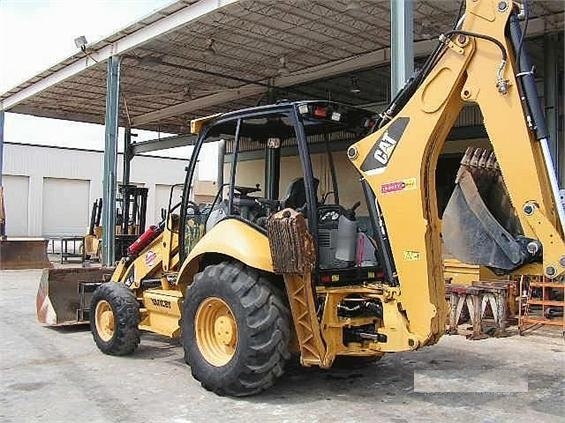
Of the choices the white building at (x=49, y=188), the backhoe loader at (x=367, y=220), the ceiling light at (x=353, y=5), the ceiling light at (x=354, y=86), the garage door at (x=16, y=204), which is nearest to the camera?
the backhoe loader at (x=367, y=220)

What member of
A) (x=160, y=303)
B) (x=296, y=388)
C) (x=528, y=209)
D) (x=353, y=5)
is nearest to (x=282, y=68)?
(x=353, y=5)

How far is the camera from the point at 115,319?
22.4 ft

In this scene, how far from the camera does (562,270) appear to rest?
396 centimetres

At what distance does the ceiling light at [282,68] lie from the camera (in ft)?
46.0

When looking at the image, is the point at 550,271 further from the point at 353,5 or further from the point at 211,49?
the point at 211,49

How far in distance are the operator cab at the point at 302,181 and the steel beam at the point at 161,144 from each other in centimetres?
1623

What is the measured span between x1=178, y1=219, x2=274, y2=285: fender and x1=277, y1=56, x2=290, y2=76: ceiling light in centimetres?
896

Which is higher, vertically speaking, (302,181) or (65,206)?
(65,206)

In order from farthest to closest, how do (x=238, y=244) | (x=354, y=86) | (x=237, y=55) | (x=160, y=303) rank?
1. (x=354, y=86)
2. (x=237, y=55)
3. (x=160, y=303)
4. (x=238, y=244)

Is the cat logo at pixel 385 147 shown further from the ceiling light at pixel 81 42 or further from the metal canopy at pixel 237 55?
the ceiling light at pixel 81 42

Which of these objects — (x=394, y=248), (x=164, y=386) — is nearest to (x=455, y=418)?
(x=394, y=248)

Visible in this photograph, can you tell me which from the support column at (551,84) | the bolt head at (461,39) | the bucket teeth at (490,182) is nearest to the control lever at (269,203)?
the bucket teeth at (490,182)

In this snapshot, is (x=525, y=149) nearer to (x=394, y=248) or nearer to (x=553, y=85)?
(x=394, y=248)

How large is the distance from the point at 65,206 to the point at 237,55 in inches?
1103
